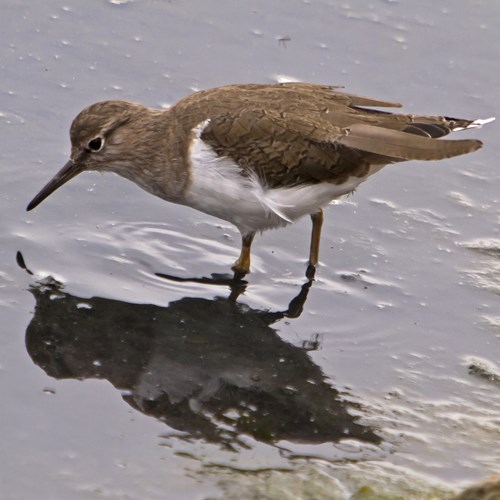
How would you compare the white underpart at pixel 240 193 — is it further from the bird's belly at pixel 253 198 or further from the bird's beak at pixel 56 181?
the bird's beak at pixel 56 181

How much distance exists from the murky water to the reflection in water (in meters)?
0.01

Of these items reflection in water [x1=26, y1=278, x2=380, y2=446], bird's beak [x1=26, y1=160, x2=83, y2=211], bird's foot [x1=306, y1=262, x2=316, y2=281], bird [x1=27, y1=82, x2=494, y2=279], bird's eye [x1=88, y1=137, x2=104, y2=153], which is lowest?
reflection in water [x1=26, y1=278, x2=380, y2=446]

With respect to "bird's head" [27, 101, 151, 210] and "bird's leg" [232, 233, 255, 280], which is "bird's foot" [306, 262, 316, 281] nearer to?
"bird's leg" [232, 233, 255, 280]

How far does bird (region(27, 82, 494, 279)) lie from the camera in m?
7.54

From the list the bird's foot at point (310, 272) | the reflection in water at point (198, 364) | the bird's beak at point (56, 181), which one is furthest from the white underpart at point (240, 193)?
the bird's beak at point (56, 181)

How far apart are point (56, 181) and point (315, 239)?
6.56 feet

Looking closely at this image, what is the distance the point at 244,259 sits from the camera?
790 cm

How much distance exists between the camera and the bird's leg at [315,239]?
806cm

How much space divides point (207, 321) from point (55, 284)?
3.60 feet

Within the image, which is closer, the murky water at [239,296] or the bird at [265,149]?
the murky water at [239,296]

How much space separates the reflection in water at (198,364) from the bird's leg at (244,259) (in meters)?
0.40

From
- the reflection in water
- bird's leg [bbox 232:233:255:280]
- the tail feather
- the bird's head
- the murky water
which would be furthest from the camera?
the bird's head

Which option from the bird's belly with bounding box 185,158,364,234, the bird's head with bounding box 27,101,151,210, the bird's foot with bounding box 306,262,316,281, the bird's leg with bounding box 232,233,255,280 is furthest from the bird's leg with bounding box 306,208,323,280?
the bird's head with bounding box 27,101,151,210

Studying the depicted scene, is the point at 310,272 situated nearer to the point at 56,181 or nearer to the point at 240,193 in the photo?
the point at 240,193
